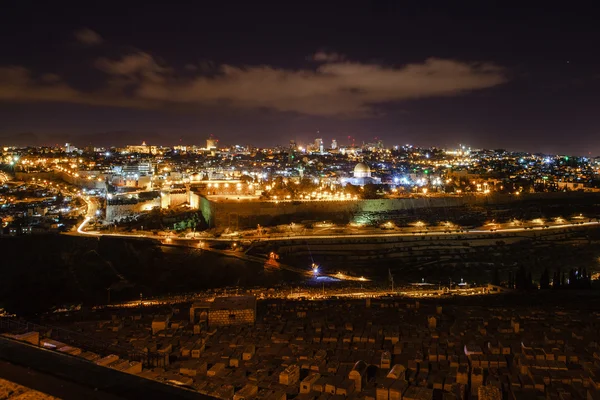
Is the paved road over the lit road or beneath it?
beneath

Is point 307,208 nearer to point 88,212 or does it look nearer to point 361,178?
point 88,212

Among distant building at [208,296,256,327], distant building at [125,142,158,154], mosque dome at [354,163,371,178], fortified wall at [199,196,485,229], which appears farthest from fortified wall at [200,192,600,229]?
distant building at [125,142,158,154]

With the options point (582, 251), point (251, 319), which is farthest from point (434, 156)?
point (251, 319)

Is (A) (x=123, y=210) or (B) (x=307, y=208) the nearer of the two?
(A) (x=123, y=210)

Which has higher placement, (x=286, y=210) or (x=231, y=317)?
(x=286, y=210)

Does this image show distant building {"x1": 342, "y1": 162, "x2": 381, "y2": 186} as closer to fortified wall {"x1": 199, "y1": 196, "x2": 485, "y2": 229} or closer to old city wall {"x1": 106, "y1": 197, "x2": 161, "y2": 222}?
fortified wall {"x1": 199, "y1": 196, "x2": 485, "y2": 229}

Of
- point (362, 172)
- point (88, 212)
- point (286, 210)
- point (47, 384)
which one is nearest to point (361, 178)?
point (362, 172)

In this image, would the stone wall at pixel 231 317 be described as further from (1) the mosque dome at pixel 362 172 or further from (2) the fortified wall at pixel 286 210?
(1) the mosque dome at pixel 362 172

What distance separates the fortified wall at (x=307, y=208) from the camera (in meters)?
27.9

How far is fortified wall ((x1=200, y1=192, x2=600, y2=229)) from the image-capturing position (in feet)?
91.6

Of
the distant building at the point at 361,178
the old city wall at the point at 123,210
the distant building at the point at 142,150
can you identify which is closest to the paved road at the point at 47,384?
the old city wall at the point at 123,210

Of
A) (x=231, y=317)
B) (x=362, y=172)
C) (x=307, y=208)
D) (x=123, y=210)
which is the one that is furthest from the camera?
(x=362, y=172)

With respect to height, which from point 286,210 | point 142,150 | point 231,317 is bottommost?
point 231,317

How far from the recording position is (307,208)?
30234 millimetres
